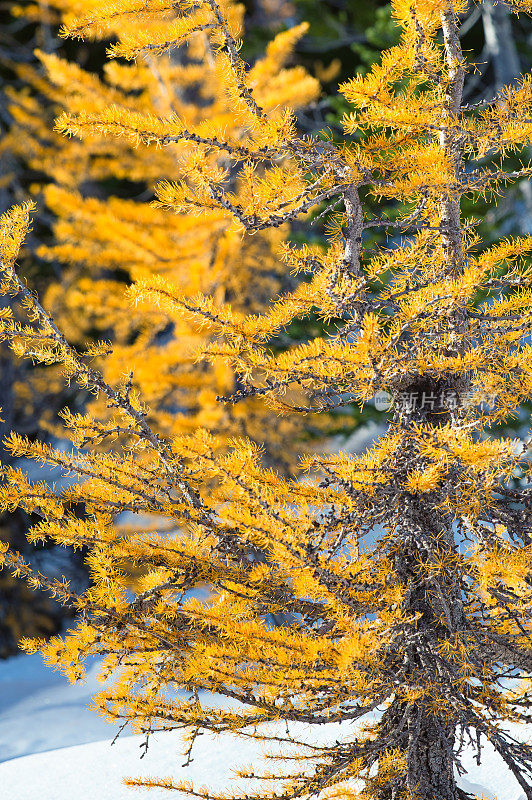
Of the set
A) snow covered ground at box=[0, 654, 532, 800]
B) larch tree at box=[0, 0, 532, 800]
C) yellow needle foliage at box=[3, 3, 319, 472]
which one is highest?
yellow needle foliage at box=[3, 3, 319, 472]

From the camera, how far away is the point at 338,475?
179cm

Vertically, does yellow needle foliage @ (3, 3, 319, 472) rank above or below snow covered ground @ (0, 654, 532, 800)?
above

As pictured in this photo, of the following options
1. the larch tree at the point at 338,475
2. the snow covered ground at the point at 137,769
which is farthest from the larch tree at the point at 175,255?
the larch tree at the point at 338,475

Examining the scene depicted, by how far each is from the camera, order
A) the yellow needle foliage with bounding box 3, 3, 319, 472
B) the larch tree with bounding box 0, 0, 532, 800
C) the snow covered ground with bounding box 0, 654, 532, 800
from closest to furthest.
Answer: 1. the larch tree with bounding box 0, 0, 532, 800
2. the snow covered ground with bounding box 0, 654, 532, 800
3. the yellow needle foliage with bounding box 3, 3, 319, 472

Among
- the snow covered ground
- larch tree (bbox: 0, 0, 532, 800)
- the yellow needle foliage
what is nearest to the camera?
larch tree (bbox: 0, 0, 532, 800)

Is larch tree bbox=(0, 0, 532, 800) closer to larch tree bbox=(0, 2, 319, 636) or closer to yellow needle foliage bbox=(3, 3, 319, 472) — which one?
yellow needle foliage bbox=(3, 3, 319, 472)

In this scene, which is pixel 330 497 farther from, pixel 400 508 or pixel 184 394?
pixel 184 394

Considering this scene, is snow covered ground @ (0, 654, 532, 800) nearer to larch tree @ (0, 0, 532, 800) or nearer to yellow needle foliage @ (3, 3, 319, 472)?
larch tree @ (0, 0, 532, 800)

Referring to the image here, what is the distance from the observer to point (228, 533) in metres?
2.03

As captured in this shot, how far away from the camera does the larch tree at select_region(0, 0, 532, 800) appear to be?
176 cm

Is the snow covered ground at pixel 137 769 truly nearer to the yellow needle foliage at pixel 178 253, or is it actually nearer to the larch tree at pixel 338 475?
the larch tree at pixel 338 475

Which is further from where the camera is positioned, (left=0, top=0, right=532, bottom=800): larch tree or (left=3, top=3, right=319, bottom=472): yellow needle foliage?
(left=3, top=3, right=319, bottom=472): yellow needle foliage

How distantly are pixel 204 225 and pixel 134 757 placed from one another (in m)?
4.33

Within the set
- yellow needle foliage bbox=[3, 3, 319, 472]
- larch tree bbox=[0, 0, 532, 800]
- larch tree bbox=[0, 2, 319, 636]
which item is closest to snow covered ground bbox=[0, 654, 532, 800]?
larch tree bbox=[0, 0, 532, 800]
